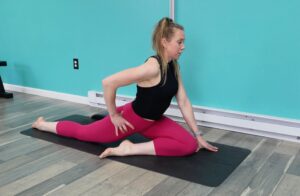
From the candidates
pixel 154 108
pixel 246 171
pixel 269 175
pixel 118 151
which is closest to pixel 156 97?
pixel 154 108

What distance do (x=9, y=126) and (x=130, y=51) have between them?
124 cm

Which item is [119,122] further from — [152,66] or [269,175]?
[269,175]

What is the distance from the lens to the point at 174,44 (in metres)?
2.00

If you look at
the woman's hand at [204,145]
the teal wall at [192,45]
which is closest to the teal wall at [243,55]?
the teal wall at [192,45]

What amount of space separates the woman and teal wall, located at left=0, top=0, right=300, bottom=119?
22.7 inches

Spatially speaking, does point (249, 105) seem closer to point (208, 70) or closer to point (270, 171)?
point (208, 70)

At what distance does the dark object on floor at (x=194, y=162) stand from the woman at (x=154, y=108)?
0.17 ft

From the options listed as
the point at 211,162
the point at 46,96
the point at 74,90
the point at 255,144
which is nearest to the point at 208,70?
the point at 255,144

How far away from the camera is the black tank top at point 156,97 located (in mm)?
2057

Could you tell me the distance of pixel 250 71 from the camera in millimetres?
2545

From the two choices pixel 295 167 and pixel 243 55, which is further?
pixel 243 55

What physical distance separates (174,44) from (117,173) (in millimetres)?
832

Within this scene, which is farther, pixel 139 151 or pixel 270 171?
pixel 139 151

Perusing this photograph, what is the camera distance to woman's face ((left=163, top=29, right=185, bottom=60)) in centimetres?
199
